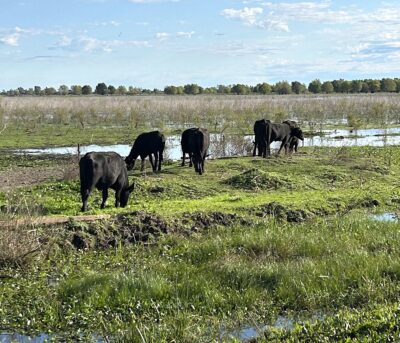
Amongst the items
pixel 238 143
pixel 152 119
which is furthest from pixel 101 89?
pixel 238 143

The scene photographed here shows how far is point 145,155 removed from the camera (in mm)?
21781

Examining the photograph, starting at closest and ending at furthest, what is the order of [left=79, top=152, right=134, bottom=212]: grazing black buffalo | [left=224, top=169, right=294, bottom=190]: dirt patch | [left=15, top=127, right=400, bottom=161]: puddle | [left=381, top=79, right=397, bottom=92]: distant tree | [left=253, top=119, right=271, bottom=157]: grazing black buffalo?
[left=79, top=152, right=134, bottom=212]: grazing black buffalo < [left=224, top=169, right=294, bottom=190]: dirt patch < [left=253, top=119, right=271, bottom=157]: grazing black buffalo < [left=15, top=127, right=400, bottom=161]: puddle < [left=381, top=79, right=397, bottom=92]: distant tree

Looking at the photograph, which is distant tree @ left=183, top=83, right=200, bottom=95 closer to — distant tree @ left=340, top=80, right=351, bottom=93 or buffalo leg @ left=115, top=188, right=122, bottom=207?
distant tree @ left=340, top=80, right=351, bottom=93

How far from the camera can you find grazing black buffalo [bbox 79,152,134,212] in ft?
47.5

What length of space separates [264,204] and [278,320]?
7.47 metres

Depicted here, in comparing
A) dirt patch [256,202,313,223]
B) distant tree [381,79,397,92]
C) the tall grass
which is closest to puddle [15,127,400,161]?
the tall grass

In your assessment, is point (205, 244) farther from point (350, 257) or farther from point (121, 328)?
point (121, 328)

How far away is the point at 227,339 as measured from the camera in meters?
7.86

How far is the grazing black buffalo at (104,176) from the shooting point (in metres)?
14.5

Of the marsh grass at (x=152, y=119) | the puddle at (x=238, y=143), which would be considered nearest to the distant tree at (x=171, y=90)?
the marsh grass at (x=152, y=119)

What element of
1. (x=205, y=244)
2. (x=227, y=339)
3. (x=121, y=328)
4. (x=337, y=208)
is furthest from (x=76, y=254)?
(x=337, y=208)

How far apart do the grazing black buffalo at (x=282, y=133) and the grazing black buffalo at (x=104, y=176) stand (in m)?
10.4

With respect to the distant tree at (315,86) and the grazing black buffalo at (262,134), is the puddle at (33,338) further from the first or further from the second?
the distant tree at (315,86)

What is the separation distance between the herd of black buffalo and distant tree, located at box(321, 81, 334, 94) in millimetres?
76091
